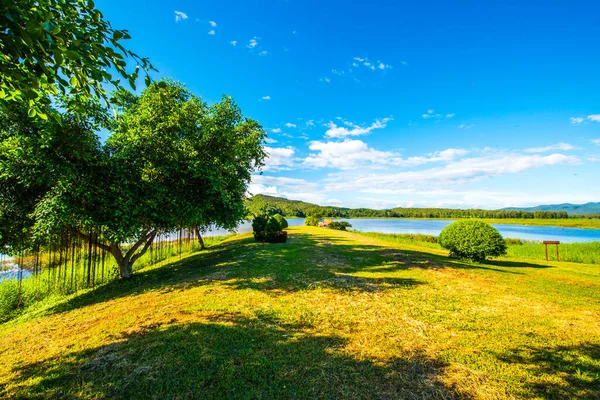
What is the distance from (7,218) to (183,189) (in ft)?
17.5

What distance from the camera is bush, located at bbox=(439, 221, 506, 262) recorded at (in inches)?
450

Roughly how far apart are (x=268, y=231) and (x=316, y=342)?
16.4m

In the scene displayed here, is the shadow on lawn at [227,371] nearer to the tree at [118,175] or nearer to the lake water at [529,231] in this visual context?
the tree at [118,175]

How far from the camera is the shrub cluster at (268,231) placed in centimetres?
2020

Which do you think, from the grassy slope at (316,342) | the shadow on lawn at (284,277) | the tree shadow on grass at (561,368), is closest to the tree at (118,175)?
the shadow on lawn at (284,277)

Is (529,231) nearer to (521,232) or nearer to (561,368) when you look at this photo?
(521,232)

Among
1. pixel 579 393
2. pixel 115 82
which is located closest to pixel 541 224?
pixel 579 393

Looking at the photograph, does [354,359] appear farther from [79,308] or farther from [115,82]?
[79,308]

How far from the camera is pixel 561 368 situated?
3453 mm

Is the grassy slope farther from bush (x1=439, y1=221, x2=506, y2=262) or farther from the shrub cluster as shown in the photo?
the shrub cluster

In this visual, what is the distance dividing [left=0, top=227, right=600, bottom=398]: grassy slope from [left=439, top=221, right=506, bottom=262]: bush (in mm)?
3262

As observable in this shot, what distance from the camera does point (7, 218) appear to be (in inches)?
309

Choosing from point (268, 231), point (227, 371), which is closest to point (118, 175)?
point (227, 371)

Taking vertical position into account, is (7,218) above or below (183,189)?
below
